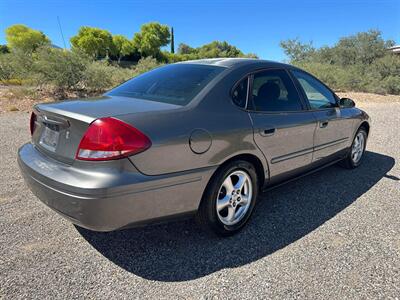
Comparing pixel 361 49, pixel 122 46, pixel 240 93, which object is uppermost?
pixel 122 46

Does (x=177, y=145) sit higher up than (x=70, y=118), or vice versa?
(x=70, y=118)

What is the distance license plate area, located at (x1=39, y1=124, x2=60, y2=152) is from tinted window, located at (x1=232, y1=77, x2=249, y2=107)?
4.90ft

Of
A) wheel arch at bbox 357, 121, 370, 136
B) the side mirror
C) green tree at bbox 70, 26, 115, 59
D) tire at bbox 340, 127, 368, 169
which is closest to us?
the side mirror

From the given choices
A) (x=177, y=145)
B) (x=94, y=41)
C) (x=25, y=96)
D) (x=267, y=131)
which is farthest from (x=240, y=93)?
(x=94, y=41)

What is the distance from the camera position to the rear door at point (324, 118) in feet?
11.3

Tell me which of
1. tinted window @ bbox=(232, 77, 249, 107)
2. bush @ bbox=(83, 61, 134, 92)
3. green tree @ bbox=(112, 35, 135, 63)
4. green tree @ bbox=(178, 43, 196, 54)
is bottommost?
tinted window @ bbox=(232, 77, 249, 107)

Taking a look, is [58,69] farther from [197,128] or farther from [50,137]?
[197,128]

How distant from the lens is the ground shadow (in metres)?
2.28

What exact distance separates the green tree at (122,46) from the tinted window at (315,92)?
62.0 meters

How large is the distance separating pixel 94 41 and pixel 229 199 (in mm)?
59512

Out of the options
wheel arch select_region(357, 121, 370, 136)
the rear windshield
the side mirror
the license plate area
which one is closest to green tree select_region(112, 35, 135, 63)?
wheel arch select_region(357, 121, 370, 136)

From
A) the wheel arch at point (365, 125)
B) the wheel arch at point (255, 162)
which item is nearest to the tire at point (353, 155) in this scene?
the wheel arch at point (365, 125)

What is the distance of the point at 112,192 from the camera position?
1865 millimetres

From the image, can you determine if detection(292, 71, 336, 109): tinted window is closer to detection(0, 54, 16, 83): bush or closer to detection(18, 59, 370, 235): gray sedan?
detection(18, 59, 370, 235): gray sedan
